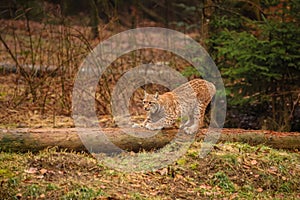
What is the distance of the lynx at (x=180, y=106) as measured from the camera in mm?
7945

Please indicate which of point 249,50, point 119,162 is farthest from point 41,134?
point 249,50

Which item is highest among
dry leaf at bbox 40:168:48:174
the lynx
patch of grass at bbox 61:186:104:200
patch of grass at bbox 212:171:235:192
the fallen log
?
the lynx

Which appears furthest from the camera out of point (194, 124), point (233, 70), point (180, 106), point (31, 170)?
point (233, 70)

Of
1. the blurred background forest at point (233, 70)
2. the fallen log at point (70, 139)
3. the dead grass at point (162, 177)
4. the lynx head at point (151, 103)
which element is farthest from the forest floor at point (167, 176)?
the blurred background forest at point (233, 70)

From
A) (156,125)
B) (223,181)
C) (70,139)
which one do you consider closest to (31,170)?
(70,139)

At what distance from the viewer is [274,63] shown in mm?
9914

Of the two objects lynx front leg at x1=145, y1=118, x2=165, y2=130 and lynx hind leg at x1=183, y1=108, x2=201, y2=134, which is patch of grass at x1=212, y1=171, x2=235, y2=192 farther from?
lynx front leg at x1=145, y1=118, x2=165, y2=130

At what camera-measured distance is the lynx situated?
795 centimetres

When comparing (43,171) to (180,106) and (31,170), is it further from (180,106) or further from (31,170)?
(180,106)

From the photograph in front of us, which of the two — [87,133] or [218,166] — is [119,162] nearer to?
[87,133]

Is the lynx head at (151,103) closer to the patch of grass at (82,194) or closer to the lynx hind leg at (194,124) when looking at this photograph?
the lynx hind leg at (194,124)

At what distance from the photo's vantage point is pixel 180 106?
8375mm

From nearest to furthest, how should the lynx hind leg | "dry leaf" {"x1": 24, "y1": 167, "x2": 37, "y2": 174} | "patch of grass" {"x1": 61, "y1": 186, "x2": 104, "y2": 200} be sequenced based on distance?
"patch of grass" {"x1": 61, "y1": 186, "x2": 104, "y2": 200}, "dry leaf" {"x1": 24, "y1": 167, "x2": 37, "y2": 174}, the lynx hind leg

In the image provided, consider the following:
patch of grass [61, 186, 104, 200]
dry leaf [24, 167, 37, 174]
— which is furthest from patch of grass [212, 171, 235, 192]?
dry leaf [24, 167, 37, 174]
